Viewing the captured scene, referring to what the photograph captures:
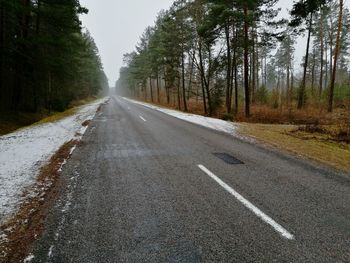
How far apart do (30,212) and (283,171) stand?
5.65 metres

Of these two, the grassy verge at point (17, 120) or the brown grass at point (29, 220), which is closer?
the brown grass at point (29, 220)

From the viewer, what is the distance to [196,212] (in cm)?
435

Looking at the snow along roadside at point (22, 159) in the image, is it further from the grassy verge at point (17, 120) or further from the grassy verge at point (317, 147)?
the grassy verge at point (317, 147)

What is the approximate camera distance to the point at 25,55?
1833cm

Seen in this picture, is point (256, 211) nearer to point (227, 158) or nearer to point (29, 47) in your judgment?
point (227, 158)

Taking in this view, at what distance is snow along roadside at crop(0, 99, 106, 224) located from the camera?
4949 millimetres

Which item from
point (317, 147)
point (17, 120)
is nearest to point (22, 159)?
point (317, 147)

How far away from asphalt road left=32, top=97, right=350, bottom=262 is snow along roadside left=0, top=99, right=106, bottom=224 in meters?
0.80

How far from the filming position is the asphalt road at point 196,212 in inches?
130

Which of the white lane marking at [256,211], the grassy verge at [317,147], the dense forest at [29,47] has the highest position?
the dense forest at [29,47]

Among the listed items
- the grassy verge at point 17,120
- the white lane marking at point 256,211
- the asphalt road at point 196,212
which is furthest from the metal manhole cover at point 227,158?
the grassy verge at point 17,120

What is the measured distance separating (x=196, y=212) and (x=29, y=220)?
103 inches

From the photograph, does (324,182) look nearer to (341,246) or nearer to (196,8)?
(341,246)

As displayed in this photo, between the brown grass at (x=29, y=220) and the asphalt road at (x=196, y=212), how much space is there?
0.17 m
